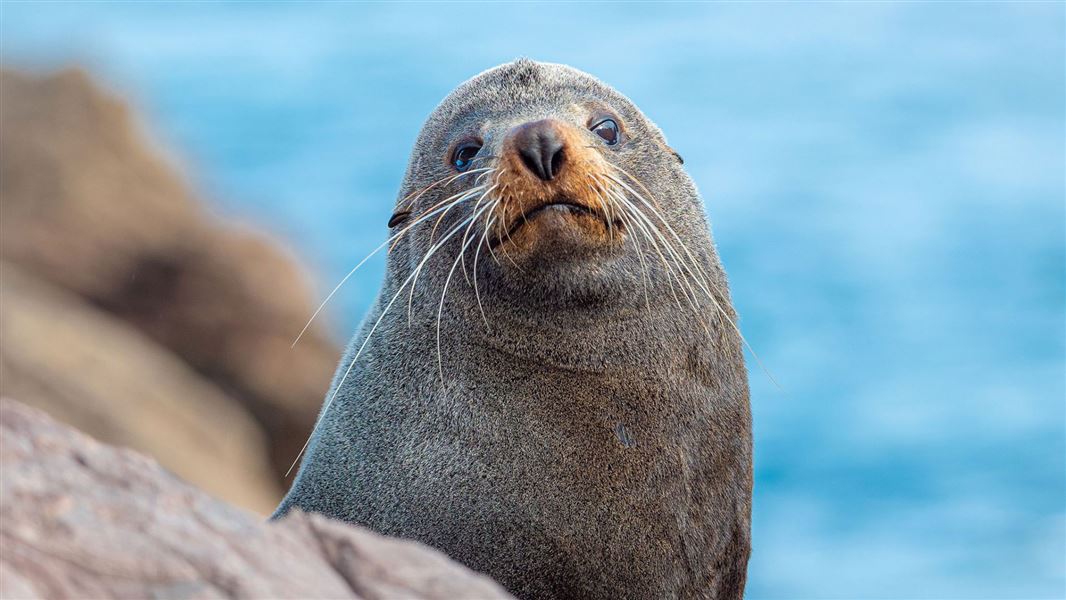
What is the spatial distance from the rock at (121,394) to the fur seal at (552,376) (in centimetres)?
559

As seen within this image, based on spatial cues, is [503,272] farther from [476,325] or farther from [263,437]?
[263,437]

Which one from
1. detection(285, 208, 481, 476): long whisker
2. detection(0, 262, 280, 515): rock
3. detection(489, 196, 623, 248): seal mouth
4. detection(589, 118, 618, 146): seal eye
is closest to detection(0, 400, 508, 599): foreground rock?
detection(489, 196, 623, 248): seal mouth

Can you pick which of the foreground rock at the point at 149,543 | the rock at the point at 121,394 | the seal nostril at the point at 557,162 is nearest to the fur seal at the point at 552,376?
the seal nostril at the point at 557,162

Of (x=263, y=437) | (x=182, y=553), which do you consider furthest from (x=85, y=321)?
(x=182, y=553)

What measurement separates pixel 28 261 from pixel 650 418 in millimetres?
11610

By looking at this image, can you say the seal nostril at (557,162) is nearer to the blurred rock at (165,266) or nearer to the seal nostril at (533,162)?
the seal nostril at (533,162)

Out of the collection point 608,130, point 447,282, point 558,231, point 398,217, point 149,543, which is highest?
point 608,130

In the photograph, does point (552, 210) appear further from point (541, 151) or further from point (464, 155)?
point (464, 155)

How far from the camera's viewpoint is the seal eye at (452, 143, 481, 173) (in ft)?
20.0

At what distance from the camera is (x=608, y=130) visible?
20.4 ft

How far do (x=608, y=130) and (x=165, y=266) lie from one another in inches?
417

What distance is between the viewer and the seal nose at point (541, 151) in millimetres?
5383

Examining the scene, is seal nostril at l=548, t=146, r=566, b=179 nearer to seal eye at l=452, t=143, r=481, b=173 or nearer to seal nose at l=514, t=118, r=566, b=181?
seal nose at l=514, t=118, r=566, b=181

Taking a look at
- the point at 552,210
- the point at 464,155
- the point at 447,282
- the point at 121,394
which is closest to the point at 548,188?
the point at 552,210
